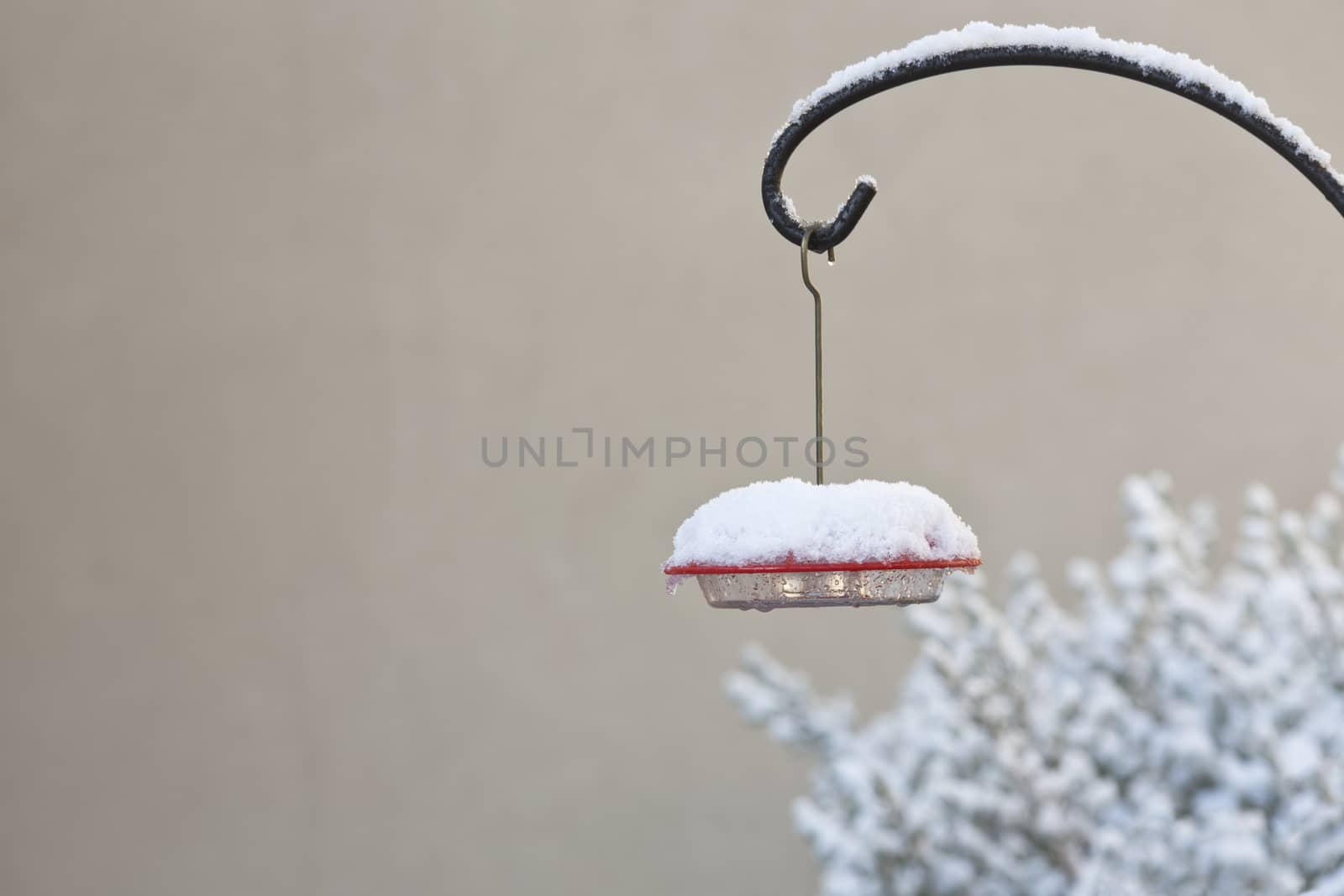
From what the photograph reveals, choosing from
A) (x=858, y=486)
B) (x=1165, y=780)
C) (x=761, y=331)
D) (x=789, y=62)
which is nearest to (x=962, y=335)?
(x=761, y=331)

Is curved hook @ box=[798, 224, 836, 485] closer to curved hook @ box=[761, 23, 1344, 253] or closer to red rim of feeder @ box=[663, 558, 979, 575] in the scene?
curved hook @ box=[761, 23, 1344, 253]

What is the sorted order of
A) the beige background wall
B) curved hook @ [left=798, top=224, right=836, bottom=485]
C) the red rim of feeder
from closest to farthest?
the red rim of feeder < curved hook @ [left=798, top=224, right=836, bottom=485] < the beige background wall

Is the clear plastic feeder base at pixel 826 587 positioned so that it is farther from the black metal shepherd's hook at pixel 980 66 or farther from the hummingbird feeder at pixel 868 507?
the black metal shepherd's hook at pixel 980 66

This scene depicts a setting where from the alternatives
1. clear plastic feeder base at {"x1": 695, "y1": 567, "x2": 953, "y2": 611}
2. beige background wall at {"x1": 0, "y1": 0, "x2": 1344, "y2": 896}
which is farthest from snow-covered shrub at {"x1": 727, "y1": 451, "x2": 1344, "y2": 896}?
beige background wall at {"x1": 0, "y1": 0, "x2": 1344, "y2": 896}

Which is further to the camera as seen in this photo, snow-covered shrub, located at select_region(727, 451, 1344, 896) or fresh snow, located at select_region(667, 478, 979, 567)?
snow-covered shrub, located at select_region(727, 451, 1344, 896)

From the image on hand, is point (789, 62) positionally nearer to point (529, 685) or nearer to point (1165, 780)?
point (529, 685)

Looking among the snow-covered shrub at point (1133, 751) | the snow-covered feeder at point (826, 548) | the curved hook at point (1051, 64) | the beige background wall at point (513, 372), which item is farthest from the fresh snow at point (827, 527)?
the beige background wall at point (513, 372)

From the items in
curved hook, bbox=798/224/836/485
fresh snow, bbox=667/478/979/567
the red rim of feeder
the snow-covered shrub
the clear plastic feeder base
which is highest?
curved hook, bbox=798/224/836/485

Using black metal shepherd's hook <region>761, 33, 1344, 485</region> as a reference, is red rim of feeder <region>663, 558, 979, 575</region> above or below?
below
